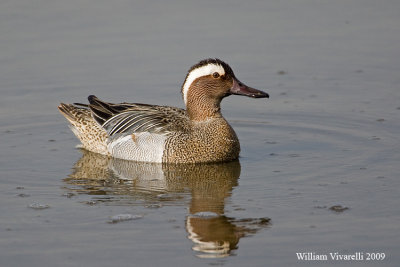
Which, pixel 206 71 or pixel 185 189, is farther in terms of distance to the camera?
pixel 206 71

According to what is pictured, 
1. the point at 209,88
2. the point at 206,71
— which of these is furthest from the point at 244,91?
the point at 206,71

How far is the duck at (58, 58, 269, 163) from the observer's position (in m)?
11.7

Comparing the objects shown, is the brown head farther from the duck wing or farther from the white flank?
the white flank

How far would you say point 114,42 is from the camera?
15797 mm

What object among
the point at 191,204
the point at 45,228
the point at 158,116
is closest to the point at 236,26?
the point at 158,116

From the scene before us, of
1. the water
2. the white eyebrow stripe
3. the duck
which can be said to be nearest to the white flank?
the duck

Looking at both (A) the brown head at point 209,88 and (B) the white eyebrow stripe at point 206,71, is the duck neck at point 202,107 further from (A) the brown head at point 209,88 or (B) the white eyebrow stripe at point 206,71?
(B) the white eyebrow stripe at point 206,71

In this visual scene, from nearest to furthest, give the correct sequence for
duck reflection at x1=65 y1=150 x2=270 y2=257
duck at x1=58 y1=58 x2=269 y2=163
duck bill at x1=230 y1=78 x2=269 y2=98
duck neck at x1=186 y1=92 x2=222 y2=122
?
duck reflection at x1=65 y1=150 x2=270 y2=257, duck at x1=58 y1=58 x2=269 y2=163, duck bill at x1=230 y1=78 x2=269 y2=98, duck neck at x1=186 y1=92 x2=222 y2=122

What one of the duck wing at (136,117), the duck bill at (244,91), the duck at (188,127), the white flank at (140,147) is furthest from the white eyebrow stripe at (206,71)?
the white flank at (140,147)

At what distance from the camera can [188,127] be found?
11.9 m

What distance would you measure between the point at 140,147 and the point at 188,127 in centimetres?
71

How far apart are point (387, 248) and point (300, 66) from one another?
23.2 ft

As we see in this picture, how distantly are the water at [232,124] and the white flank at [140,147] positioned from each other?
0.73ft

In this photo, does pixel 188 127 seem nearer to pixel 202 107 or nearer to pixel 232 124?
pixel 202 107
